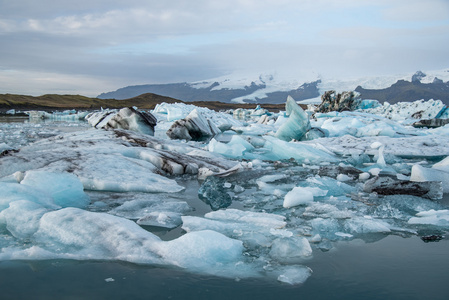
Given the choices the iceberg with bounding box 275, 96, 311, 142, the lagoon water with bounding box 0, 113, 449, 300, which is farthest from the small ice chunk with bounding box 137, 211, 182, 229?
the iceberg with bounding box 275, 96, 311, 142

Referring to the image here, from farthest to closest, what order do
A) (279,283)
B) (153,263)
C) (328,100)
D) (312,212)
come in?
(328,100), (312,212), (153,263), (279,283)

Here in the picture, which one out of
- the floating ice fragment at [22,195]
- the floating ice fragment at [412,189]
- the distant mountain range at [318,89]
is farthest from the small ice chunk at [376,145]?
the distant mountain range at [318,89]

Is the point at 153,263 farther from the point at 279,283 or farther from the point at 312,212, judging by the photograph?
the point at 312,212

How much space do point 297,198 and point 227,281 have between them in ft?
4.51

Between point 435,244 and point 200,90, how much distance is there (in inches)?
7739

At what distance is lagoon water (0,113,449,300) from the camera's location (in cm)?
138

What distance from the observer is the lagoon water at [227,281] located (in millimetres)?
1380

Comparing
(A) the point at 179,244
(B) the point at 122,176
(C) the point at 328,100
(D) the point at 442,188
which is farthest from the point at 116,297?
(C) the point at 328,100

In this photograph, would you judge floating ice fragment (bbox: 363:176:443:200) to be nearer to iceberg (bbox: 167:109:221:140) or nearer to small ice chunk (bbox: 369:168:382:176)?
small ice chunk (bbox: 369:168:382:176)

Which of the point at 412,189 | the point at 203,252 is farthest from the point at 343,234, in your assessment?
the point at 412,189

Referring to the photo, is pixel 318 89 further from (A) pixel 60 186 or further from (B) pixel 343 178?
(A) pixel 60 186

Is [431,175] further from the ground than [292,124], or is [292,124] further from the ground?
[292,124]

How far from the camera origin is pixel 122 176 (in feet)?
11.0

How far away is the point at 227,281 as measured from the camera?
59.0 inches
